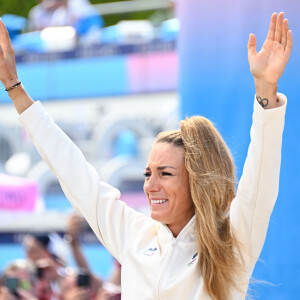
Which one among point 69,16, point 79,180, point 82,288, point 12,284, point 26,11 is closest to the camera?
point 79,180

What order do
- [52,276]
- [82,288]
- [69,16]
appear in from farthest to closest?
[69,16] < [52,276] < [82,288]

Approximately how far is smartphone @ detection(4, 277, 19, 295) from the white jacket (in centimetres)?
227

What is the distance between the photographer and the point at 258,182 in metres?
2.00

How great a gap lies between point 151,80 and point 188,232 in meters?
4.80

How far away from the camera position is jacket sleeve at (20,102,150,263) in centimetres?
225

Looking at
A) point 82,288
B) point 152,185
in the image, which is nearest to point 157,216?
point 152,185

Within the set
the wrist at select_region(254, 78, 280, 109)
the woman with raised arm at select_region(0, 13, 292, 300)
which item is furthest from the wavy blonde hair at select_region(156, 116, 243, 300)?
the wrist at select_region(254, 78, 280, 109)

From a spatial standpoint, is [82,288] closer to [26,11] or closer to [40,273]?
[40,273]

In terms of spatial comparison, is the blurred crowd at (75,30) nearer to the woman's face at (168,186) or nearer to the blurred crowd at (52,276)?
the blurred crowd at (52,276)

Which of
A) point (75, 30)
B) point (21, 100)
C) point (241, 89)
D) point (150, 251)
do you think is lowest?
point (75, 30)

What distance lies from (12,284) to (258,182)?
2.75 m

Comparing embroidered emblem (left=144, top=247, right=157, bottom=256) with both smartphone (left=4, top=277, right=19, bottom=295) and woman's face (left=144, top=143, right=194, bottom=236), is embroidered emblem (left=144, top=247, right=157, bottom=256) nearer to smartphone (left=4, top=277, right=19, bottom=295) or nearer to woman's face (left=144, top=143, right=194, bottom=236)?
woman's face (left=144, top=143, right=194, bottom=236)

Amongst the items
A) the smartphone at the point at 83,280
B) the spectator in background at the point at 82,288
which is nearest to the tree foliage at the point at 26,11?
the spectator in background at the point at 82,288

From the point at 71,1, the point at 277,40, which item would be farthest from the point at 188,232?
the point at 71,1
